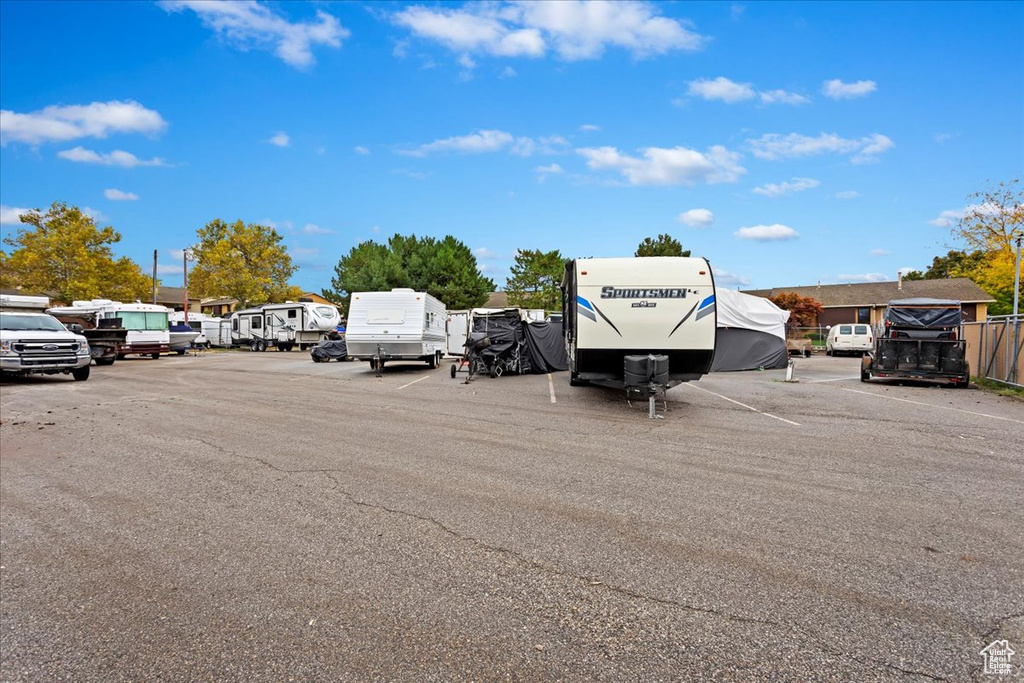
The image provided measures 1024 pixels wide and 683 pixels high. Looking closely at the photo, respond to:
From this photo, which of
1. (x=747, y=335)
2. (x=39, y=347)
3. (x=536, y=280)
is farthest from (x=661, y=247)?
(x=39, y=347)

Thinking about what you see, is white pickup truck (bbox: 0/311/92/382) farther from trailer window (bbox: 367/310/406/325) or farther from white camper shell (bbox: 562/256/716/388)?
white camper shell (bbox: 562/256/716/388)

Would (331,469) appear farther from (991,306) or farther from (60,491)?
(991,306)

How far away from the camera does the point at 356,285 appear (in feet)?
170

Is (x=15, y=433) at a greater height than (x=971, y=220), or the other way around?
(x=971, y=220)

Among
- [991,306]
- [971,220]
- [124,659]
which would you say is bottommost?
[124,659]

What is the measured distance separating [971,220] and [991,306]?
75.9 ft

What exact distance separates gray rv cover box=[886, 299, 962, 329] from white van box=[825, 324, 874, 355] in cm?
1847

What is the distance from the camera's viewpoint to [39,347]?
55.2 ft

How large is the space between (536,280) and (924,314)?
1489 inches

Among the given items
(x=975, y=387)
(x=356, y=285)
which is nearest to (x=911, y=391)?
(x=975, y=387)

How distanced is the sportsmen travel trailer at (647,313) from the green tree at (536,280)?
39855mm

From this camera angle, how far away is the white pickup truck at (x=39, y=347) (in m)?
16.4

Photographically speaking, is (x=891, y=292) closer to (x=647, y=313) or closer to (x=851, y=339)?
(x=851, y=339)

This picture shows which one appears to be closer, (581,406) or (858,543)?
(858,543)
